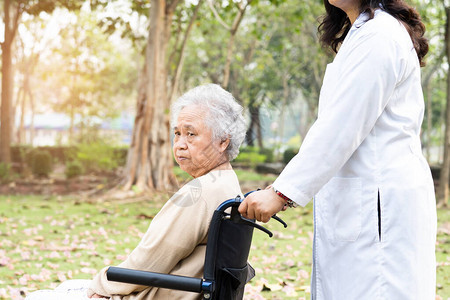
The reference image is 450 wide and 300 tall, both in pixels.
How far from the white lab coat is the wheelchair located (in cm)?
21

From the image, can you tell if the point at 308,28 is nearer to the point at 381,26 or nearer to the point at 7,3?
the point at 7,3

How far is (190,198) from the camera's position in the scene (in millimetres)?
1905

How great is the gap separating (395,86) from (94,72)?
83.8 feet

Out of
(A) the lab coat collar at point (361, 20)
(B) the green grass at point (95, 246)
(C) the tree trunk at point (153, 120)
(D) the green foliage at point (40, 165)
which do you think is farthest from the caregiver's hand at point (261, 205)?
(D) the green foliage at point (40, 165)

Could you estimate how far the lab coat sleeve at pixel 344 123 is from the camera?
171cm

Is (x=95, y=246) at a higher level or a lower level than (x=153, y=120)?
lower

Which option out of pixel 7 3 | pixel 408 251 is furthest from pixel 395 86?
pixel 7 3

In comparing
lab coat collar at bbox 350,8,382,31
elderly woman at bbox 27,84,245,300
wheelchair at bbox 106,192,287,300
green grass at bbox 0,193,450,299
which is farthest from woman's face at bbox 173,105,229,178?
green grass at bbox 0,193,450,299

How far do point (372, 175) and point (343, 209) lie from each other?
0.49ft

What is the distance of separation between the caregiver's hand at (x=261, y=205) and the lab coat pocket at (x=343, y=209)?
21cm

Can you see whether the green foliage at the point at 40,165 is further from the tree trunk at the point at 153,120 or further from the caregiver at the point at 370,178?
the caregiver at the point at 370,178

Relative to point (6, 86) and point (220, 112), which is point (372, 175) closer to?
point (220, 112)

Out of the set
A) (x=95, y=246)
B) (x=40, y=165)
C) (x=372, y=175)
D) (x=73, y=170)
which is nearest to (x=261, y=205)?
(x=372, y=175)

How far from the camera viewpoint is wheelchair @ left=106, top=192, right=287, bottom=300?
1740 mm
